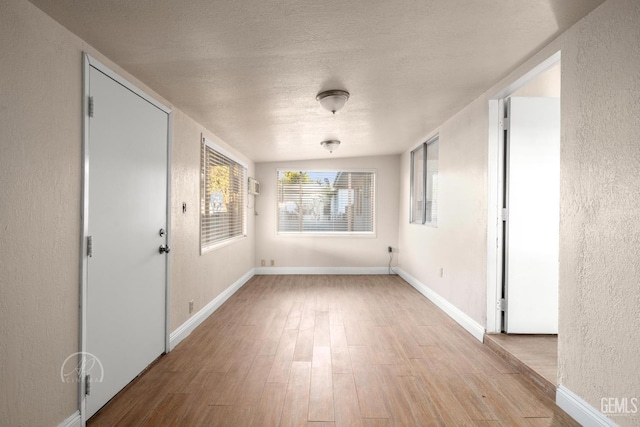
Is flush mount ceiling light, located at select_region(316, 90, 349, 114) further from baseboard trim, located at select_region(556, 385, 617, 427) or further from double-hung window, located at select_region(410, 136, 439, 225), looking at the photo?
baseboard trim, located at select_region(556, 385, 617, 427)

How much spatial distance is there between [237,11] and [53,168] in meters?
1.23

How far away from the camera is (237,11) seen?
1681 millimetres

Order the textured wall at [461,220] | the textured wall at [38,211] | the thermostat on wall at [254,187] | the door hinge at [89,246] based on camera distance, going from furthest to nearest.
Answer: the thermostat on wall at [254,187] < the textured wall at [461,220] < the door hinge at [89,246] < the textured wall at [38,211]

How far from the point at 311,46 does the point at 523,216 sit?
7.76 feet

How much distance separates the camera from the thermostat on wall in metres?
5.97

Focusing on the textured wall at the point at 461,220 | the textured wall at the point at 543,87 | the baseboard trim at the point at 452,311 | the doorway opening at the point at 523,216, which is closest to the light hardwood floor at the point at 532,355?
the doorway opening at the point at 523,216

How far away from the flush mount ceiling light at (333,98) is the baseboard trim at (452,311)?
244 centimetres

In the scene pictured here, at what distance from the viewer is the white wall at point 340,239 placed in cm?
654

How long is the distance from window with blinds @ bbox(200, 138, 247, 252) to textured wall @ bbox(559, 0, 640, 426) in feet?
10.8

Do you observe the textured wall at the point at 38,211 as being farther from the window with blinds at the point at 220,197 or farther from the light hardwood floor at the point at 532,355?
the light hardwood floor at the point at 532,355

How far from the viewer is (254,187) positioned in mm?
6148

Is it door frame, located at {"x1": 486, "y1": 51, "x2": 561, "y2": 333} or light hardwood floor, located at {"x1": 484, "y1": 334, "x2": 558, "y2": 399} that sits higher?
door frame, located at {"x1": 486, "y1": 51, "x2": 561, "y2": 333}

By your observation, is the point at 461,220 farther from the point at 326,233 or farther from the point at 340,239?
the point at 326,233

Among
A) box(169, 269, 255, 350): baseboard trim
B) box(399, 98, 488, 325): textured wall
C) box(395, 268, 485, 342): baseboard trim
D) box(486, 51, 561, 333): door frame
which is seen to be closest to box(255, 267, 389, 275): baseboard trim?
box(395, 268, 485, 342): baseboard trim
